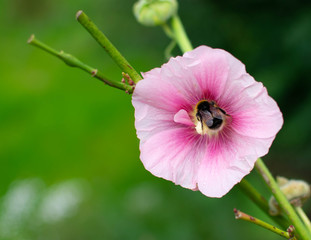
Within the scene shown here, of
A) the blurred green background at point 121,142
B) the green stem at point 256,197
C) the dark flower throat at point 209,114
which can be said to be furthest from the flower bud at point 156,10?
the blurred green background at point 121,142

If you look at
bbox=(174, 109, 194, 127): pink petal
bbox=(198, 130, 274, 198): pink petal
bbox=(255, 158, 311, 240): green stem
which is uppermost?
bbox=(174, 109, 194, 127): pink petal

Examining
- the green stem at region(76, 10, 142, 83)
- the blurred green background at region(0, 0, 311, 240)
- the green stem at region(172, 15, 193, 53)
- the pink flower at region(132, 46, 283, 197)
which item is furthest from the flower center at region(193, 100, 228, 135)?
the blurred green background at region(0, 0, 311, 240)

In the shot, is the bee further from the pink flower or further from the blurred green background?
the blurred green background


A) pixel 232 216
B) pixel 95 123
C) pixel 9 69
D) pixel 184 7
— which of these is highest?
pixel 9 69

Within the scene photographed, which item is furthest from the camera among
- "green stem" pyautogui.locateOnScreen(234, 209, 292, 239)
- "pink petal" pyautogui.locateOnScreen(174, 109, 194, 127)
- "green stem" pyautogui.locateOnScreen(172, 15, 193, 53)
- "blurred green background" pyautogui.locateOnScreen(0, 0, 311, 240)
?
"blurred green background" pyautogui.locateOnScreen(0, 0, 311, 240)

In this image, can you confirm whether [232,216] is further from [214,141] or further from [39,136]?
[214,141]

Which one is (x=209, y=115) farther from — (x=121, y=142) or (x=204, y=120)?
(x=121, y=142)

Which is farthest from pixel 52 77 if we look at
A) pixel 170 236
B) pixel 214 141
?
pixel 214 141
